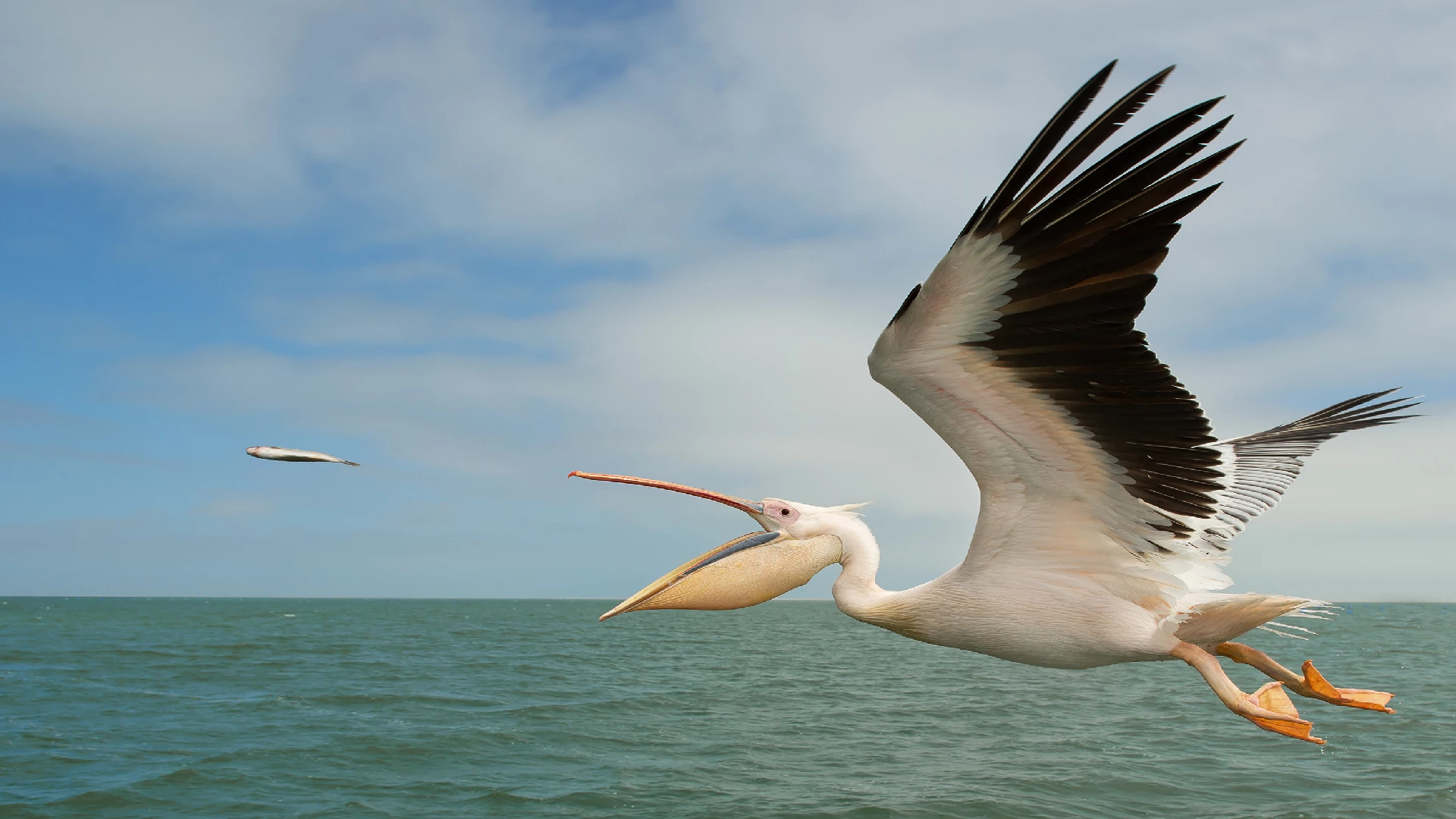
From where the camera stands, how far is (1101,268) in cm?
313

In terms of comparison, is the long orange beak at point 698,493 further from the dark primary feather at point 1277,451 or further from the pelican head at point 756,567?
the dark primary feather at point 1277,451

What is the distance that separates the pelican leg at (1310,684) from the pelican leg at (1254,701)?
11 centimetres

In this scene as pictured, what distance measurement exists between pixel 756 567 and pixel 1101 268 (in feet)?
7.44

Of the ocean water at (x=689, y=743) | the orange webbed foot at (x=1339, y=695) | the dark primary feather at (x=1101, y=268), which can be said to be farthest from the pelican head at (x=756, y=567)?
the ocean water at (x=689, y=743)

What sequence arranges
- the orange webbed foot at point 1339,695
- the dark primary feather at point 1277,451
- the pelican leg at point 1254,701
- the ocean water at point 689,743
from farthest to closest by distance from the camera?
1. the ocean water at point 689,743
2. the dark primary feather at point 1277,451
3. the orange webbed foot at point 1339,695
4. the pelican leg at point 1254,701

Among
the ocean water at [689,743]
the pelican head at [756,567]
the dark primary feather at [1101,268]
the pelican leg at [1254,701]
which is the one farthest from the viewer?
the ocean water at [689,743]

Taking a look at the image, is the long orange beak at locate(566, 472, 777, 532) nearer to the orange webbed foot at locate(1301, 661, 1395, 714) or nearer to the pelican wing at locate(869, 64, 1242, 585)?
the pelican wing at locate(869, 64, 1242, 585)

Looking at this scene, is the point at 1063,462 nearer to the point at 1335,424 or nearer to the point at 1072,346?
the point at 1072,346

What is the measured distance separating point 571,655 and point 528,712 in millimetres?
16783

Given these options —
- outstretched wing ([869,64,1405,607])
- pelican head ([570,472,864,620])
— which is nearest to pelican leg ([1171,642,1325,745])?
outstretched wing ([869,64,1405,607])

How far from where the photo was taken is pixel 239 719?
1880cm

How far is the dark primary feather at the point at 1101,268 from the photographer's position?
295 centimetres

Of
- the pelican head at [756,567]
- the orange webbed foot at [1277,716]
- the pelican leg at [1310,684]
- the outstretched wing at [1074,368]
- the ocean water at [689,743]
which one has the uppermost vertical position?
the outstretched wing at [1074,368]

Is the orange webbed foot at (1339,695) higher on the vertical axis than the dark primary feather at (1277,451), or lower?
lower
